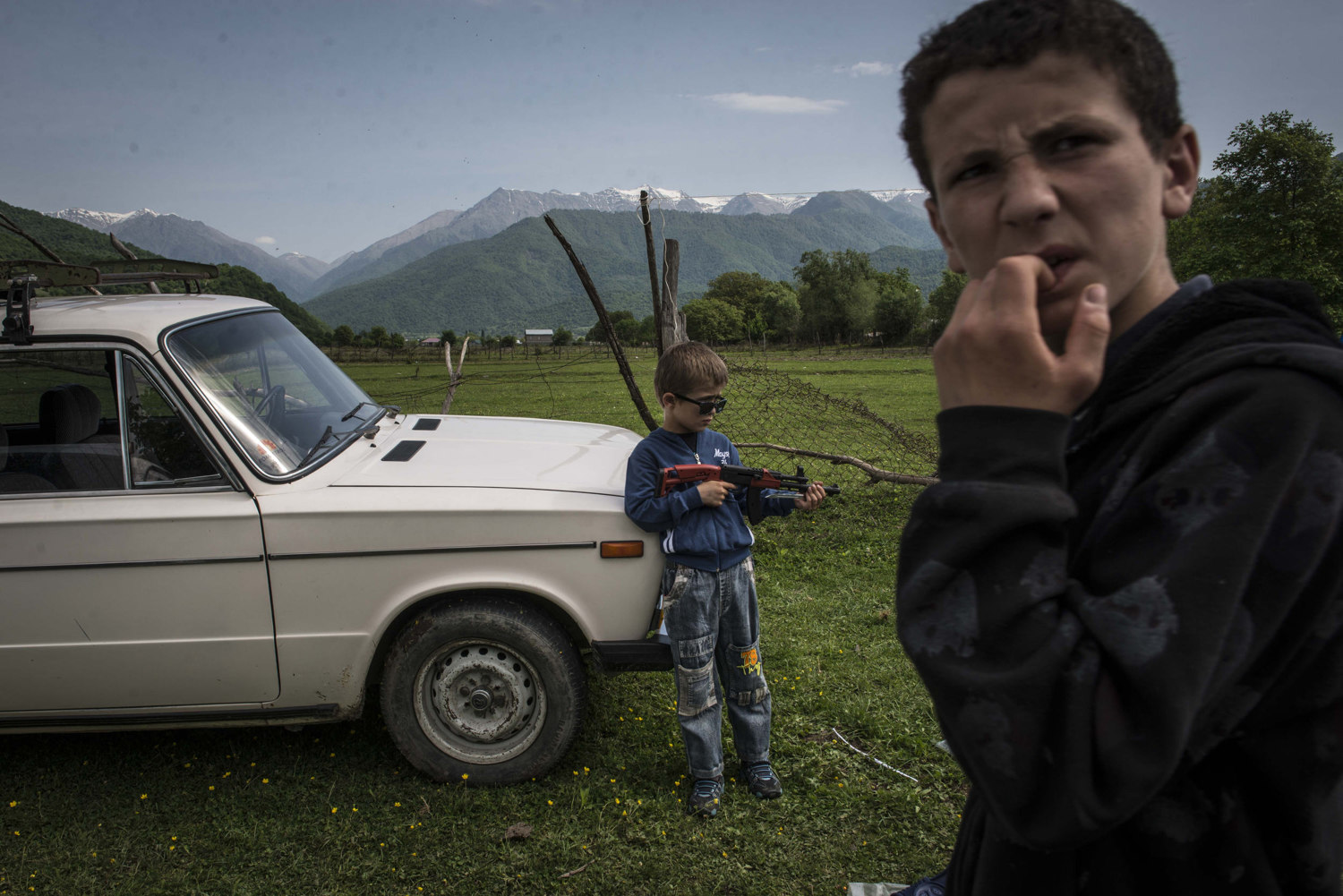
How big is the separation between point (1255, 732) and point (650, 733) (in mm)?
3620

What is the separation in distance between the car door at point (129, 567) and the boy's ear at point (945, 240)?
118 inches

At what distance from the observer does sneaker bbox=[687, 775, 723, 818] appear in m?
3.43

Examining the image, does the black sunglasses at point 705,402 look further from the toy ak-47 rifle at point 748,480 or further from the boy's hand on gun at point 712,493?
the boy's hand on gun at point 712,493

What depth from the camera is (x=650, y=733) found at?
4133 mm

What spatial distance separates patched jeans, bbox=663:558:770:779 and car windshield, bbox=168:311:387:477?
70.6 inches

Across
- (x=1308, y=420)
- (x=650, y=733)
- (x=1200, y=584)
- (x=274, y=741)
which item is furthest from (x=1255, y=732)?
(x=274, y=741)

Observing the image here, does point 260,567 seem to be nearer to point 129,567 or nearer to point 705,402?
point 129,567

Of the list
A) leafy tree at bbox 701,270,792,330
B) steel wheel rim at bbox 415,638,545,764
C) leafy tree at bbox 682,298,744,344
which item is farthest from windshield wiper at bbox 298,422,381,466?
leafy tree at bbox 701,270,792,330

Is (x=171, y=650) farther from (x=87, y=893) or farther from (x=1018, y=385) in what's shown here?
(x=1018, y=385)

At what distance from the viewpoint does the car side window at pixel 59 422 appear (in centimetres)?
332

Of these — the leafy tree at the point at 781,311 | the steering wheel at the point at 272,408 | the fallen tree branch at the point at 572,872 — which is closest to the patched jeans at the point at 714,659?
the fallen tree branch at the point at 572,872

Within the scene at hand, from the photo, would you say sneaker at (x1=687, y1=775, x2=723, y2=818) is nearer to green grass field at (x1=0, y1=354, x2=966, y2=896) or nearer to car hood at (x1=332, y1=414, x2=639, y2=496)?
green grass field at (x1=0, y1=354, x2=966, y2=896)

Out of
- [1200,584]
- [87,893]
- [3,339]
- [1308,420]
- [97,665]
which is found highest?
[3,339]

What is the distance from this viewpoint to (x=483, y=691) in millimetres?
3521
